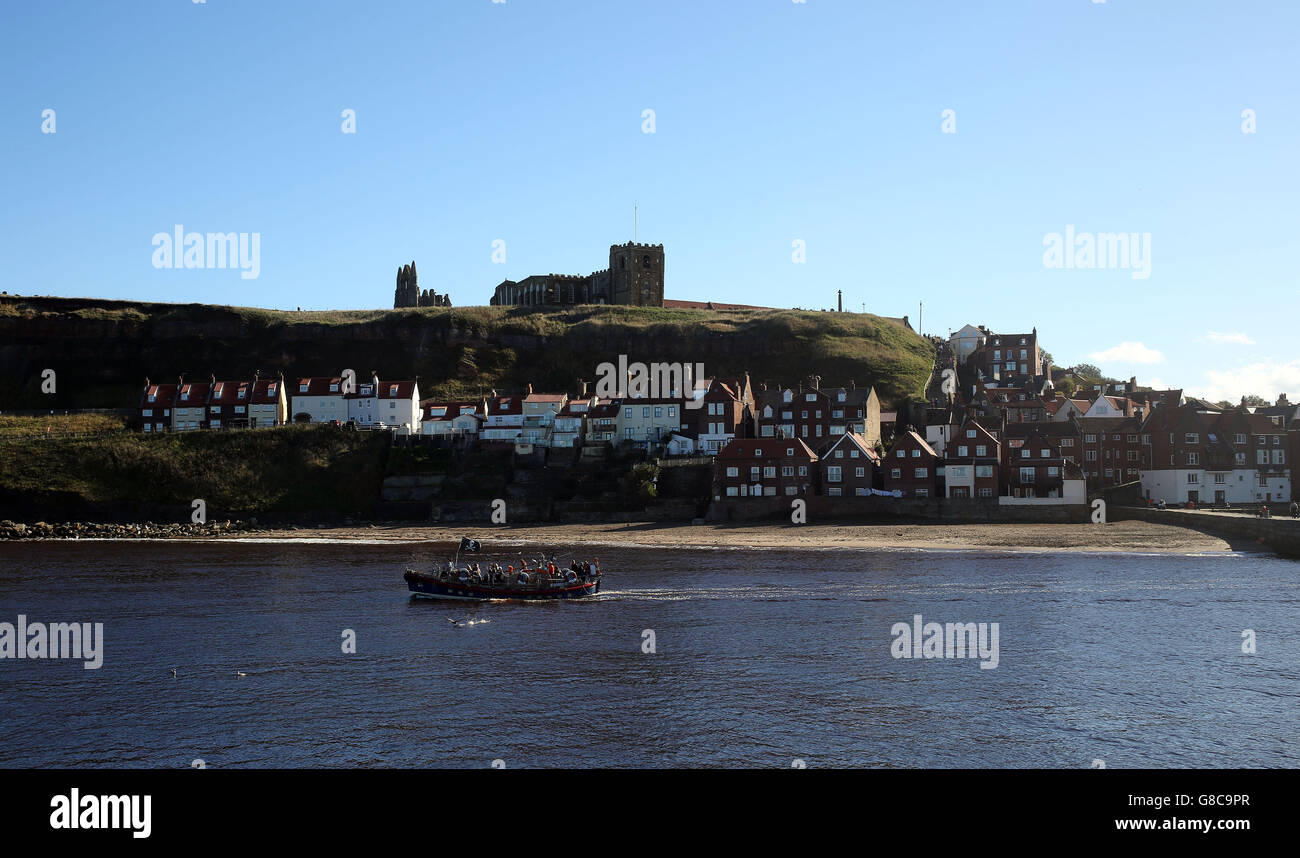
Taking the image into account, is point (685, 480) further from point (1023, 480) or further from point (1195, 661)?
point (1195, 661)

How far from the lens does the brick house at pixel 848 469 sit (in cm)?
9412

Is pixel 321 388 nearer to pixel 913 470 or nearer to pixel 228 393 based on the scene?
pixel 228 393

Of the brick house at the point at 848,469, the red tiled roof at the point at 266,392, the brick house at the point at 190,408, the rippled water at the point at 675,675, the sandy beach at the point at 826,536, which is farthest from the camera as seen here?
the brick house at the point at 190,408

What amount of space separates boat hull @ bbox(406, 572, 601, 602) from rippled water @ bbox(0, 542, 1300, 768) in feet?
3.86

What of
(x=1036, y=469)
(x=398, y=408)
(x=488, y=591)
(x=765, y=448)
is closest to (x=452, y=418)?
(x=398, y=408)

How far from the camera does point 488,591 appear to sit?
58.6 meters

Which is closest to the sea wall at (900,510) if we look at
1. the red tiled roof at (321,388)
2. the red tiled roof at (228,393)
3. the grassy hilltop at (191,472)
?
the grassy hilltop at (191,472)

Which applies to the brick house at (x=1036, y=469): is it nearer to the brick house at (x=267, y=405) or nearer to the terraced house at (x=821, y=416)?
the terraced house at (x=821, y=416)

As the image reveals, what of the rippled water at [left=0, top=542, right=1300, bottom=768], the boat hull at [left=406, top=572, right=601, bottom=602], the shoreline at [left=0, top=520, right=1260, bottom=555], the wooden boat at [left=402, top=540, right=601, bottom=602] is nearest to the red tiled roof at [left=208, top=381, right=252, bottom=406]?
the shoreline at [left=0, top=520, right=1260, bottom=555]

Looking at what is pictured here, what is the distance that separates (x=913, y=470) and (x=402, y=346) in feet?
332

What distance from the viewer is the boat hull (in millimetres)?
57781

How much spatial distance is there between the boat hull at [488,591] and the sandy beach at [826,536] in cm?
2435

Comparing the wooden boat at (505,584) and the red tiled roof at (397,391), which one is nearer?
the wooden boat at (505,584)

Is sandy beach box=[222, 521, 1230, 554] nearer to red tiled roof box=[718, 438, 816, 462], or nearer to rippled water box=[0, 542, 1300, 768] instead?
red tiled roof box=[718, 438, 816, 462]
